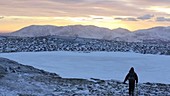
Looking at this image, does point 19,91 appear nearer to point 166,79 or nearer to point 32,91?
point 32,91

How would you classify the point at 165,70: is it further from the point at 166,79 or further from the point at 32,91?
the point at 32,91

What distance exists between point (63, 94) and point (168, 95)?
835 centimetres

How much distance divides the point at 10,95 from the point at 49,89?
4.52m

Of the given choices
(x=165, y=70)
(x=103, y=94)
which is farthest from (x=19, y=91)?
(x=165, y=70)

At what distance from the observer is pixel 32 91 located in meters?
22.5

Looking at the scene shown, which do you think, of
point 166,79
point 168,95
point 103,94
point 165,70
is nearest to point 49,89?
point 103,94

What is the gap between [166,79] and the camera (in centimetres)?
3928

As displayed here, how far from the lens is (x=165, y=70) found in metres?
47.9

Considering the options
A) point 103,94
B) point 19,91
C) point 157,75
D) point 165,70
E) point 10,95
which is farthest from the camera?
point 165,70

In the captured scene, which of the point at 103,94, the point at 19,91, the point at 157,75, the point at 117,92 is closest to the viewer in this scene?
the point at 19,91

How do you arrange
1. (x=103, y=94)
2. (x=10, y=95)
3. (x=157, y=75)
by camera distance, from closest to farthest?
(x=10, y=95), (x=103, y=94), (x=157, y=75)

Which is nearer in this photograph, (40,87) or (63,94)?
(63,94)

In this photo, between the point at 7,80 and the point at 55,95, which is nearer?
the point at 55,95

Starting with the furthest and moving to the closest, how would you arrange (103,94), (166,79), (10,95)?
(166,79), (103,94), (10,95)
